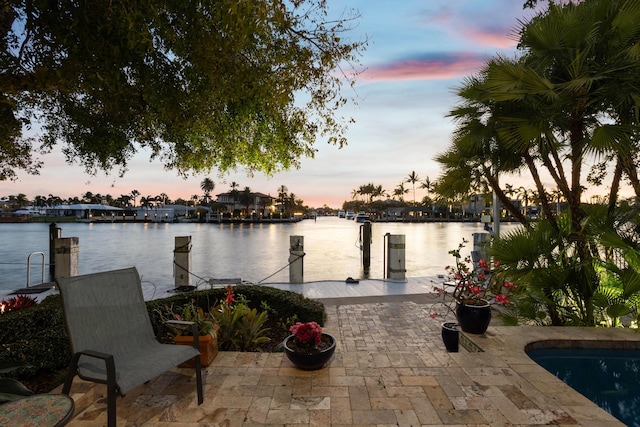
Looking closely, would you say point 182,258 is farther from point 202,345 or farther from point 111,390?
point 111,390

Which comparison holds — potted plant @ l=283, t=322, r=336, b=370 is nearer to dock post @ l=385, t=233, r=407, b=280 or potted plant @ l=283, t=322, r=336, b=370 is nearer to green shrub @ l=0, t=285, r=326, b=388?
green shrub @ l=0, t=285, r=326, b=388

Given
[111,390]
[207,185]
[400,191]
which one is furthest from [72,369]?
[400,191]

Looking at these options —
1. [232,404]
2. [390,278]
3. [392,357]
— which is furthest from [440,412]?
[390,278]

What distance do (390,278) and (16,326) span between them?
8279 mm

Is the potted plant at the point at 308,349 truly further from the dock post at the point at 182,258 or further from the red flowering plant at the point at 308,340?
the dock post at the point at 182,258

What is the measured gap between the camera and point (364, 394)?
3.01 meters

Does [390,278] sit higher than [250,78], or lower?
lower

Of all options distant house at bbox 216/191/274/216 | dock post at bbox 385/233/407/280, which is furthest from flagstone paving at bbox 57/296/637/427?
distant house at bbox 216/191/274/216

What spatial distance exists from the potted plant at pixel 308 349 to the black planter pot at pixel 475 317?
6.42 ft

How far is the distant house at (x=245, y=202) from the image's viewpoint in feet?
315

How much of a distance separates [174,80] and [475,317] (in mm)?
5300

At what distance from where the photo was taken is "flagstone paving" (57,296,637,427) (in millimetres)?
2631

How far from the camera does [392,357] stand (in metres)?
3.81

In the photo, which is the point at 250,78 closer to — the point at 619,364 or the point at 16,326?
the point at 16,326
